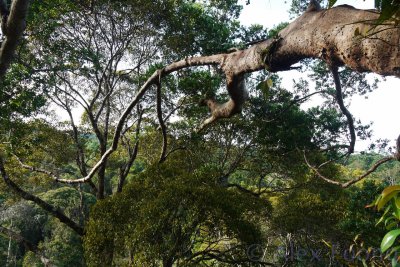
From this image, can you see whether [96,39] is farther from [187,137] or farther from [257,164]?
[257,164]

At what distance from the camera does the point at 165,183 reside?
5148 mm

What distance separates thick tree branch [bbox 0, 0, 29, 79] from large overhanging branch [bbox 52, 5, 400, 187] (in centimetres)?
83

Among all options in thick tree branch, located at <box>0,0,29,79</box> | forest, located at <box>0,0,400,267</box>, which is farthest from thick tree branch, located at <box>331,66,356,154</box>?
thick tree branch, located at <box>0,0,29,79</box>

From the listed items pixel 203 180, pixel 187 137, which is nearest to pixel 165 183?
pixel 203 180

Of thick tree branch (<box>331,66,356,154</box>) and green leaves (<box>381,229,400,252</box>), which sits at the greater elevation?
thick tree branch (<box>331,66,356,154</box>)

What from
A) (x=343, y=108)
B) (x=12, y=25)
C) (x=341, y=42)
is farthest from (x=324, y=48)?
(x=12, y=25)

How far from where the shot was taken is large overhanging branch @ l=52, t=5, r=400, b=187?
2.90 ft

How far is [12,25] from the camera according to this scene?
134cm

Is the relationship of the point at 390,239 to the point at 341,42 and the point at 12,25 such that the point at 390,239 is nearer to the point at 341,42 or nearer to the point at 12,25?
the point at 341,42

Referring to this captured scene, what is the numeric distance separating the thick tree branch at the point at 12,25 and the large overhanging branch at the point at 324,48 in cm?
83

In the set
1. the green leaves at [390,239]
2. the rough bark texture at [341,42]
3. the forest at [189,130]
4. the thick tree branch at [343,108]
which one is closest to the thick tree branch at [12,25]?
the forest at [189,130]

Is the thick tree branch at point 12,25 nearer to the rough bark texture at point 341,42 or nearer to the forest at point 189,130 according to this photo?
the forest at point 189,130

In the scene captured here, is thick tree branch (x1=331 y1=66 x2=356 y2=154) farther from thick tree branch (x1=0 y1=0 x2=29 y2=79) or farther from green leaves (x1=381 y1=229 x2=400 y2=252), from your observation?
thick tree branch (x1=0 y1=0 x2=29 y2=79)

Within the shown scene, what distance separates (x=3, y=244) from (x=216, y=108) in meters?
22.2
